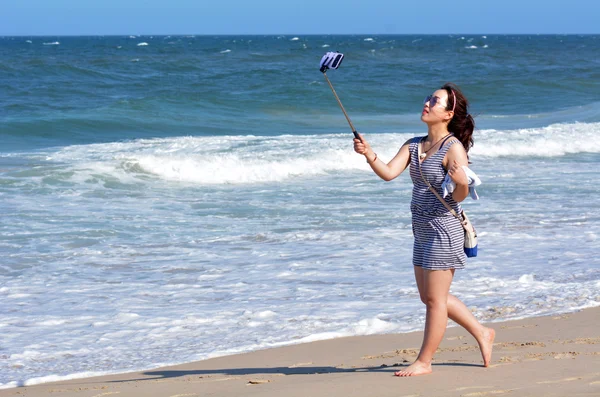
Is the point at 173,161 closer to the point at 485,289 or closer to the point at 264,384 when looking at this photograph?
the point at 485,289

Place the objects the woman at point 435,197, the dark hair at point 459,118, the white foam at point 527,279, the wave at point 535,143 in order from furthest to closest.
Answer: the wave at point 535,143 → the white foam at point 527,279 → the dark hair at point 459,118 → the woman at point 435,197

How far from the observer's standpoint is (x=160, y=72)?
135 feet

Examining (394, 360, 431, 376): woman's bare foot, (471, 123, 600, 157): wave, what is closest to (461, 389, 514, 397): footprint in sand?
(394, 360, 431, 376): woman's bare foot

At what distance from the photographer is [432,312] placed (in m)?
4.19

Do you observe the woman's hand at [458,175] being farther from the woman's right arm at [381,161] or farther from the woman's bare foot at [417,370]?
the woman's bare foot at [417,370]

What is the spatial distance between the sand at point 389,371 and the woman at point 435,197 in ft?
1.01

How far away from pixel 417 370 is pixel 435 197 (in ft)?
2.75

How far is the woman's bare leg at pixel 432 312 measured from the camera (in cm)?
413

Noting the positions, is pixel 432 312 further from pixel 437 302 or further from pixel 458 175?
pixel 458 175

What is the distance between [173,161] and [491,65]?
3868 cm

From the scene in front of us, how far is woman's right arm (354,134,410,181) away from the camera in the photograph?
3.94 metres

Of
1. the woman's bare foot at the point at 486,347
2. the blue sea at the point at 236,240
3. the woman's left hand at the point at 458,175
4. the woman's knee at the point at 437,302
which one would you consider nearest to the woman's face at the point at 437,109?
the woman's left hand at the point at 458,175

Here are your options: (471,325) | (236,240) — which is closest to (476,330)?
(471,325)

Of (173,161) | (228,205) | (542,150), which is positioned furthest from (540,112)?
(228,205)
